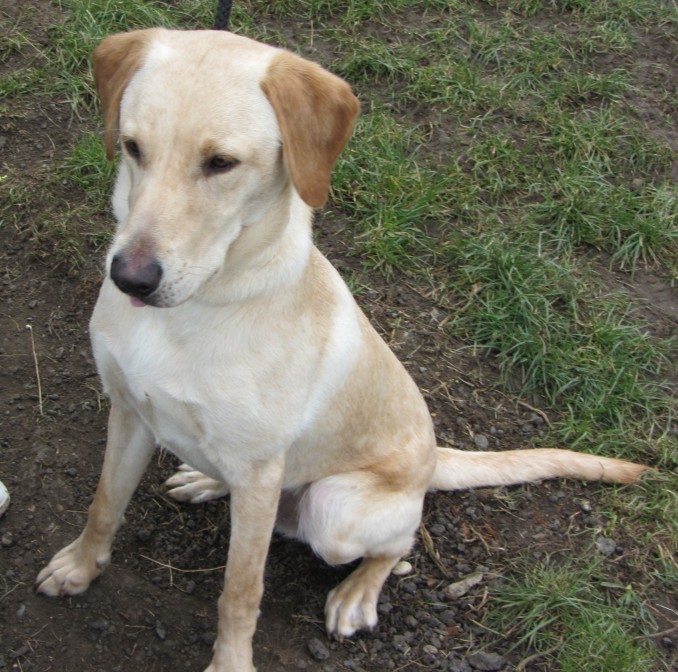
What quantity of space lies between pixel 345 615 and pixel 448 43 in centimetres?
336

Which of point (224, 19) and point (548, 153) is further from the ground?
point (224, 19)

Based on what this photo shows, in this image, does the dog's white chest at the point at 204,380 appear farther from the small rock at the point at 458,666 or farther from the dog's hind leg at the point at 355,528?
the small rock at the point at 458,666

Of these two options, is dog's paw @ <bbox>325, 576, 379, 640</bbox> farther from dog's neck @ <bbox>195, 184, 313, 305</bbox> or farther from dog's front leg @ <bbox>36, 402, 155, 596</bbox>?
dog's neck @ <bbox>195, 184, 313, 305</bbox>

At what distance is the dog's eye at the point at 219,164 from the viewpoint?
2037mm

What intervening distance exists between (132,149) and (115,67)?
0.96 ft

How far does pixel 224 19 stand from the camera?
2.91 metres

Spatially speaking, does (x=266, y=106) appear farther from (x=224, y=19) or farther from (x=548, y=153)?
(x=548, y=153)

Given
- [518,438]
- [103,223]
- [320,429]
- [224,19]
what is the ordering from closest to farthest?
[320,429]
[224,19]
[518,438]
[103,223]

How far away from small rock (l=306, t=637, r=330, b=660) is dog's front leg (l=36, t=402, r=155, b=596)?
712 mm

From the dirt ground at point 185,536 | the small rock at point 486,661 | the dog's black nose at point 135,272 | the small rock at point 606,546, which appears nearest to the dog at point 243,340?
the dog's black nose at point 135,272

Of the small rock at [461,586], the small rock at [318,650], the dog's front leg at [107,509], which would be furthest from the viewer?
the small rock at [461,586]

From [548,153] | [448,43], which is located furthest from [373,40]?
[548,153]

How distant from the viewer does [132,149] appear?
208 cm

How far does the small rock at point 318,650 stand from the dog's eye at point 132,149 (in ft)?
5.53
